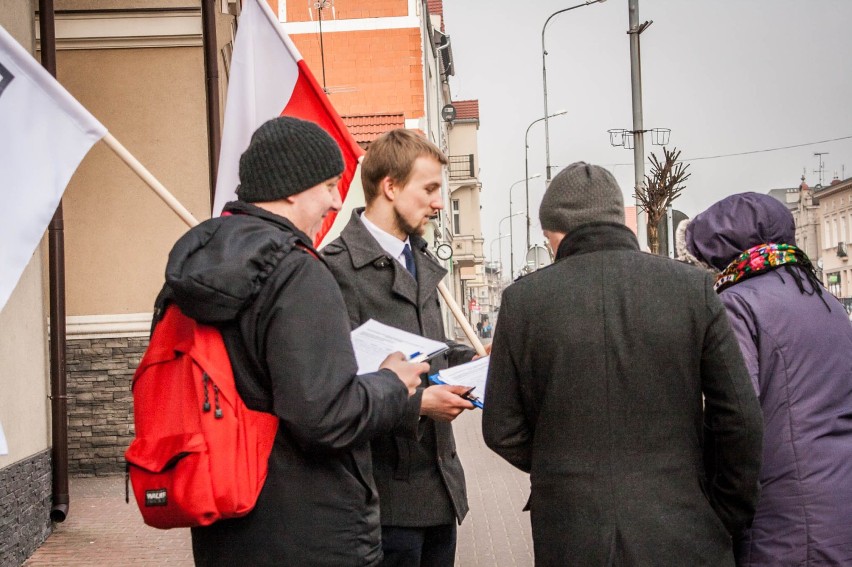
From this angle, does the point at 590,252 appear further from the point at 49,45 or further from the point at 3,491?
the point at 49,45

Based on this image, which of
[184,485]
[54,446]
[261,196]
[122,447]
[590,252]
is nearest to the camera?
[184,485]

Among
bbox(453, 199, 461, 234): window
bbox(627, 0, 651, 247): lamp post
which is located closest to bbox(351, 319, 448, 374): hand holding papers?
bbox(627, 0, 651, 247): lamp post

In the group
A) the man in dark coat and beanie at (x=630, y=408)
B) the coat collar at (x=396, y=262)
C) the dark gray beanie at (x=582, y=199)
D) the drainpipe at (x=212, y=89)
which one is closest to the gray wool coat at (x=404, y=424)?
the coat collar at (x=396, y=262)

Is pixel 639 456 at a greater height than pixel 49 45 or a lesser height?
lesser

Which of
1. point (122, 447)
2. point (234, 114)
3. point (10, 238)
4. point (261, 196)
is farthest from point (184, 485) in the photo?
point (122, 447)

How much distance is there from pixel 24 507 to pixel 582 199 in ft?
16.7

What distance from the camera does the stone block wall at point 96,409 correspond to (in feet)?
34.0

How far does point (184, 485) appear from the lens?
229 centimetres

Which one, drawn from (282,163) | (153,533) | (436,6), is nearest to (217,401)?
(282,163)

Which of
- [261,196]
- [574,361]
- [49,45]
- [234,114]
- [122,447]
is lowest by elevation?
[122,447]

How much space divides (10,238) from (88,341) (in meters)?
7.32

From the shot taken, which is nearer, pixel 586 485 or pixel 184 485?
pixel 184 485

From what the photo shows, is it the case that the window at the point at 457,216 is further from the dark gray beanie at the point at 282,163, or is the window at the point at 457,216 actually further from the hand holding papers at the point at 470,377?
the dark gray beanie at the point at 282,163

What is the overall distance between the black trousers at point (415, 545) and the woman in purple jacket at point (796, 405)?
0.95m
